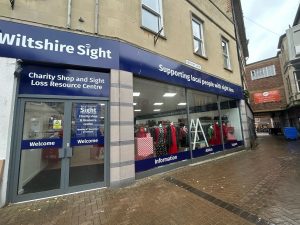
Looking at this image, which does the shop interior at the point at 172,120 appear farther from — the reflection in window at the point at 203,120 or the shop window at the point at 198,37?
the shop window at the point at 198,37

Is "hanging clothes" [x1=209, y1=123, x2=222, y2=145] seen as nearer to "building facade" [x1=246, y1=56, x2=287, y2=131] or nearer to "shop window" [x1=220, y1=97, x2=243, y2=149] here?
"shop window" [x1=220, y1=97, x2=243, y2=149]

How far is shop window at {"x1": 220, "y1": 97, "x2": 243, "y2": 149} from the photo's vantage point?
10.6m

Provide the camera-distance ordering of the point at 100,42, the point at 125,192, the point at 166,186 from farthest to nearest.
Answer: the point at 100,42 → the point at 166,186 → the point at 125,192

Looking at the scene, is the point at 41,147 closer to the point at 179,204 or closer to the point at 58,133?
the point at 58,133

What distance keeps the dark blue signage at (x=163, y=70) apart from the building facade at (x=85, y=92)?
36mm

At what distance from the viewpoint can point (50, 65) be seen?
482 cm

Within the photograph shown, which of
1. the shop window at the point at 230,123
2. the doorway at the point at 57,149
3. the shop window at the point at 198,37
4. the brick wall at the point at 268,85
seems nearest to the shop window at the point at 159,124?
the doorway at the point at 57,149

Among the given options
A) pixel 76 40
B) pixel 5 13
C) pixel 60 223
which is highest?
pixel 5 13

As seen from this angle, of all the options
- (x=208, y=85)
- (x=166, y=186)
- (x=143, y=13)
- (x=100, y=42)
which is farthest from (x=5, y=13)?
(x=208, y=85)

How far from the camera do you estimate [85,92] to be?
512cm

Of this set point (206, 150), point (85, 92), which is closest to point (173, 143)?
point (206, 150)

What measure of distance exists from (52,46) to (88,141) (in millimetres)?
2587

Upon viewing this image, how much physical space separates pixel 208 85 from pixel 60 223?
7986 millimetres

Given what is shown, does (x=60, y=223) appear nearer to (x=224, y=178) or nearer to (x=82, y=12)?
(x=224, y=178)
